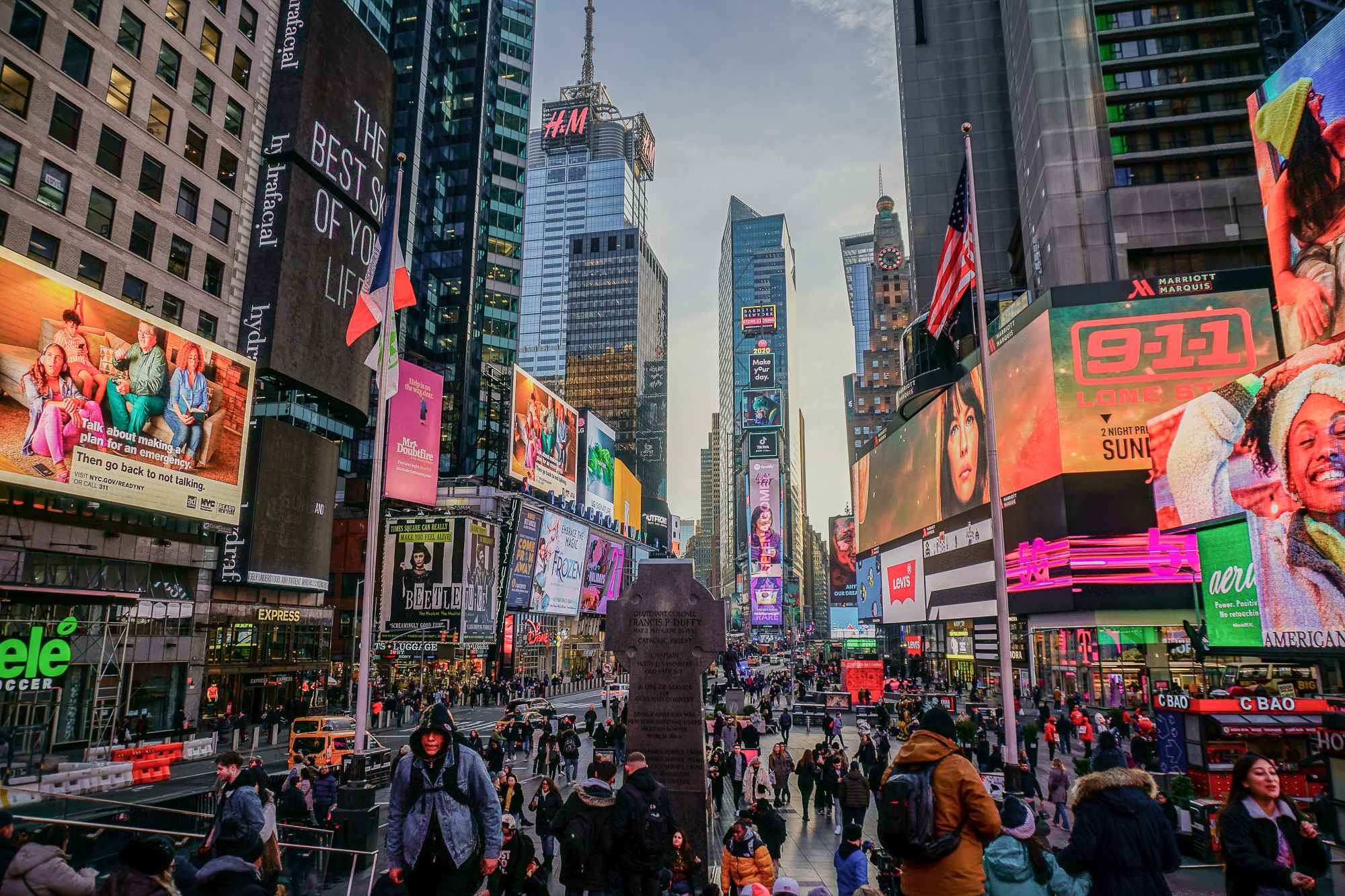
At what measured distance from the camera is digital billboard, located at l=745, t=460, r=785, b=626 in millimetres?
121000

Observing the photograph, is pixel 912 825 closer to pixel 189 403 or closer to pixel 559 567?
pixel 189 403

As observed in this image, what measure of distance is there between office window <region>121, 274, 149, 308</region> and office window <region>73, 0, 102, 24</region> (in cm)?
1020

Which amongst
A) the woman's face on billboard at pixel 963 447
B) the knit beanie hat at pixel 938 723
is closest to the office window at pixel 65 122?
the knit beanie hat at pixel 938 723

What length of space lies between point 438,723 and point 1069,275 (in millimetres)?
60767

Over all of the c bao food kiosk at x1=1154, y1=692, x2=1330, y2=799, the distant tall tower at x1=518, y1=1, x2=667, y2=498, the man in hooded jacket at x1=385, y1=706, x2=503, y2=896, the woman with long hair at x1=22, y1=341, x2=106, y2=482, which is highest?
the distant tall tower at x1=518, y1=1, x2=667, y2=498

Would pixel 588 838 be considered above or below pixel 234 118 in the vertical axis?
below

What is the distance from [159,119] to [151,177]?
2.76m

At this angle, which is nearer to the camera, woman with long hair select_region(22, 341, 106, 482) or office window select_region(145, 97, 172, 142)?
woman with long hair select_region(22, 341, 106, 482)

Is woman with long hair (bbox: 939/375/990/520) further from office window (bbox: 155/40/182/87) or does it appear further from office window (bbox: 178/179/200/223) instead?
office window (bbox: 155/40/182/87)

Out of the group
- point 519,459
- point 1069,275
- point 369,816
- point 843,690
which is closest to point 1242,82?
point 1069,275

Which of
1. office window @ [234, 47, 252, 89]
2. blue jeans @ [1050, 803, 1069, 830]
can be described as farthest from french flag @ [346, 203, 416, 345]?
office window @ [234, 47, 252, 89]

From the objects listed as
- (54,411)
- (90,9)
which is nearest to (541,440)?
(90,9)

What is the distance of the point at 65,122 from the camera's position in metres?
31.5

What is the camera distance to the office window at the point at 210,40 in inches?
1535
